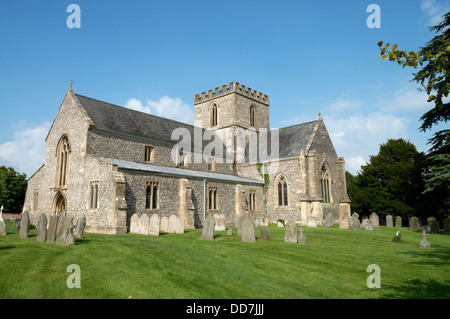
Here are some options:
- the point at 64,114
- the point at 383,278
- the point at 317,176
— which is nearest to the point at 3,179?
the point at 64,114

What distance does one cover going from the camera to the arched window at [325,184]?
2873cm

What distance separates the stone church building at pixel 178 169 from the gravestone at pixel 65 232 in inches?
197

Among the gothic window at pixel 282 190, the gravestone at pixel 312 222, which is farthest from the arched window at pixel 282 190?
the gravestone at pixel 312 222

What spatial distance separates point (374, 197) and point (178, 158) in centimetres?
2056

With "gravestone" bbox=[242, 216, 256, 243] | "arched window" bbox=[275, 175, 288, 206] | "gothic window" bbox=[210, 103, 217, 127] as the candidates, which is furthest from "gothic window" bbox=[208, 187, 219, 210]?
"gothic window" bbox=[210, 103, 217, 127]

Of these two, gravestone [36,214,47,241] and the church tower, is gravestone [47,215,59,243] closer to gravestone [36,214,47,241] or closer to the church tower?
gravestone [36,214,47,241]

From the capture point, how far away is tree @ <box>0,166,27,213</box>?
3841cm

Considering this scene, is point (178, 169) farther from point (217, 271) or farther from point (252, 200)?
point (217, 271)

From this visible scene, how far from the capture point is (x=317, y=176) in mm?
27578

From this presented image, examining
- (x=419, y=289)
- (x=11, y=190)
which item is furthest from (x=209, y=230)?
(x=11, y=190)

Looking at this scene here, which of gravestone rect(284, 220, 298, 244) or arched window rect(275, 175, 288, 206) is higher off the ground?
arched window rect(275, 175, 288, 206)

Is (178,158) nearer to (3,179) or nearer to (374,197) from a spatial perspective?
(374,197)

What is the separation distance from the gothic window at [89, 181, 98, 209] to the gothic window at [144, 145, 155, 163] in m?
5.40

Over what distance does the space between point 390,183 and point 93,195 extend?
27624 millimetres
